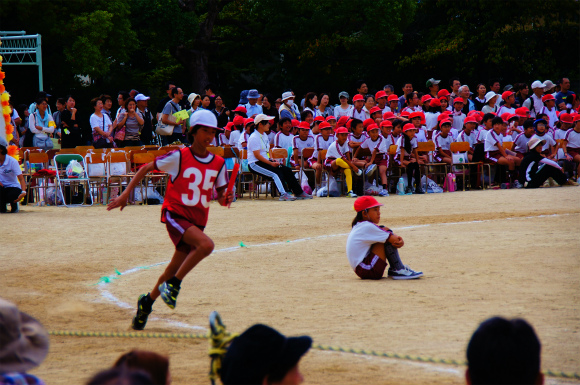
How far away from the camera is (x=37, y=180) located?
17953mm

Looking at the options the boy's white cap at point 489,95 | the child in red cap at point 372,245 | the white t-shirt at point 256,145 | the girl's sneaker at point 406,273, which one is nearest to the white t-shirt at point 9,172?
the white t-shirt at point 256,145

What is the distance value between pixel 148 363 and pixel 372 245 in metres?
5.88

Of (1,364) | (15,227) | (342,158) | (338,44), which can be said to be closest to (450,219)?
(342,158)

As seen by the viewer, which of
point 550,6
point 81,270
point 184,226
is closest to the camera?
point 184,226

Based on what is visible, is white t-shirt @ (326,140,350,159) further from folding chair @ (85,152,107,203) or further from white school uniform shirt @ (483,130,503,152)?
folding chair @ (85,152,107,203)

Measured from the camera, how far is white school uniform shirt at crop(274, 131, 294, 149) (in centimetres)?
1812

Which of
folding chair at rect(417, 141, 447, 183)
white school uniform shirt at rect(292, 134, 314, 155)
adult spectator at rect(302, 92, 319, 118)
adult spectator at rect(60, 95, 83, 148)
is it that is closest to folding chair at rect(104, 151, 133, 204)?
adult spectator at rect(60, 95, 83, 148)

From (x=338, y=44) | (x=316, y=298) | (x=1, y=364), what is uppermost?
(x=338, y=44)

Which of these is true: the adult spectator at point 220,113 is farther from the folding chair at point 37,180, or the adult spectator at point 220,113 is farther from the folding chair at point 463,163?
the folding chair at point 463,163

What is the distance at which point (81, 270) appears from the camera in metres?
9.57

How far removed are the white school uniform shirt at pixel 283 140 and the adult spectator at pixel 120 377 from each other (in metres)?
15.7

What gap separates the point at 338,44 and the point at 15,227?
1868 cm

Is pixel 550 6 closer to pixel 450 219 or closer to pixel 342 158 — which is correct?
pixel 342 158

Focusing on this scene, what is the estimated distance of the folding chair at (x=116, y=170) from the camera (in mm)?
16484
